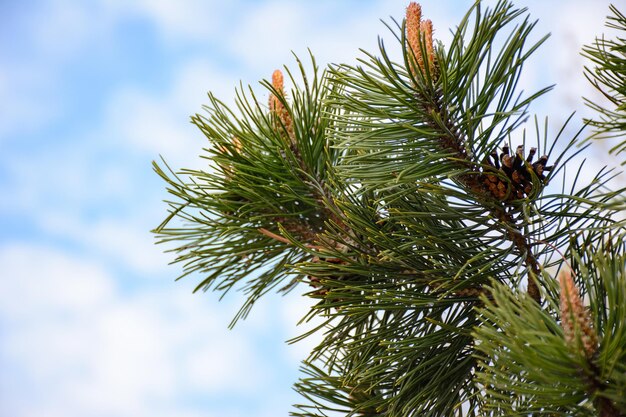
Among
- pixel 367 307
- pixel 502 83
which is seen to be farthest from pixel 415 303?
pixel 502 83

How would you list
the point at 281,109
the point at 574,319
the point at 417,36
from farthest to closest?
1. the point at 281,109
2. the point at 417,36
3. the point at 574,319

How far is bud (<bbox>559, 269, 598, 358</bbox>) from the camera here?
438mm

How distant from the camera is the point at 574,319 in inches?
17.5

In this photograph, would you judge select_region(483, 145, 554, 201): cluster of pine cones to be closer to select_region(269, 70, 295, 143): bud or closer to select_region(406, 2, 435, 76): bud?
select_region(406, 2, 435, 76): bud

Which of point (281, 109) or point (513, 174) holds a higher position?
point (281, 109)

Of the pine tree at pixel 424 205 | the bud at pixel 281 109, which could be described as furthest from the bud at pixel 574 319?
the bud at pixel 281 109

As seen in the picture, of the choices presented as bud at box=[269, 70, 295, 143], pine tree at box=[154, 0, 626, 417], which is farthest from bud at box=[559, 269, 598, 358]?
bud at box=[269, 70, 295, 143]

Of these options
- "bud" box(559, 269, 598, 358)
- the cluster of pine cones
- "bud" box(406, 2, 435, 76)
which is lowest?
"bud" box(559, 269, 598, 358)

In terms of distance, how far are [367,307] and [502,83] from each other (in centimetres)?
21

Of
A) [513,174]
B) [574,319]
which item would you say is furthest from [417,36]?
[574,319]

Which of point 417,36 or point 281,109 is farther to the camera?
point 281,109

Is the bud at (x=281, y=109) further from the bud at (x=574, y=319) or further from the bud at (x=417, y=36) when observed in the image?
the bud at (x=574, y=319)

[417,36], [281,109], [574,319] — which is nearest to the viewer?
[574,319]

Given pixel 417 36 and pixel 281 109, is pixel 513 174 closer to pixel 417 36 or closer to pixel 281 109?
pixel 417 36
